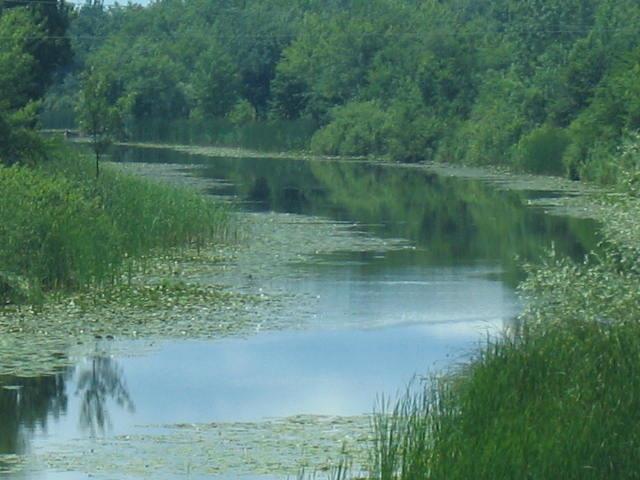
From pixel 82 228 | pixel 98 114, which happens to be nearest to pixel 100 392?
pixel 82 228

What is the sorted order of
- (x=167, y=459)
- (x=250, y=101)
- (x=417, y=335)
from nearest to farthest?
(x=167, y=459)
(x=417, y=335)
(x=250, y=101)

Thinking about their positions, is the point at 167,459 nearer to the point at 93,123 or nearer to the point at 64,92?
the point at 93,123

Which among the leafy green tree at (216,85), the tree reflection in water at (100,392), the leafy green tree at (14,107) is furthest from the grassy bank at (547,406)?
the leafy green tree at (216,85)

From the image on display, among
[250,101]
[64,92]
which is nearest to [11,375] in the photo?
[250,101]

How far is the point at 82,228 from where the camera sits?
72.5 ft

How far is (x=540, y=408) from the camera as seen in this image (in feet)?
36.7

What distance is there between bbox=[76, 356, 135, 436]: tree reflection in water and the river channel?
2 centimetres

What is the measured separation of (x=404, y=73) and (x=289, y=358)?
56160 millimetres

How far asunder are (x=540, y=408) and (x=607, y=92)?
3700cm

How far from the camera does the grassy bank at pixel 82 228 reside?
20.8 meters

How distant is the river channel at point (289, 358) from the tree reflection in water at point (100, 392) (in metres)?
0.02

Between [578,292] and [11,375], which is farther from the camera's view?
[11,375]

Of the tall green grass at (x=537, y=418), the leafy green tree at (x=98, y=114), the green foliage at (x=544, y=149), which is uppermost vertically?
the leafy green tree at (x=98, y=114)

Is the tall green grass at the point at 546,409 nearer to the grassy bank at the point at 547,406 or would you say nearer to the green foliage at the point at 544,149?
the grassy bank at the point at 547,406
